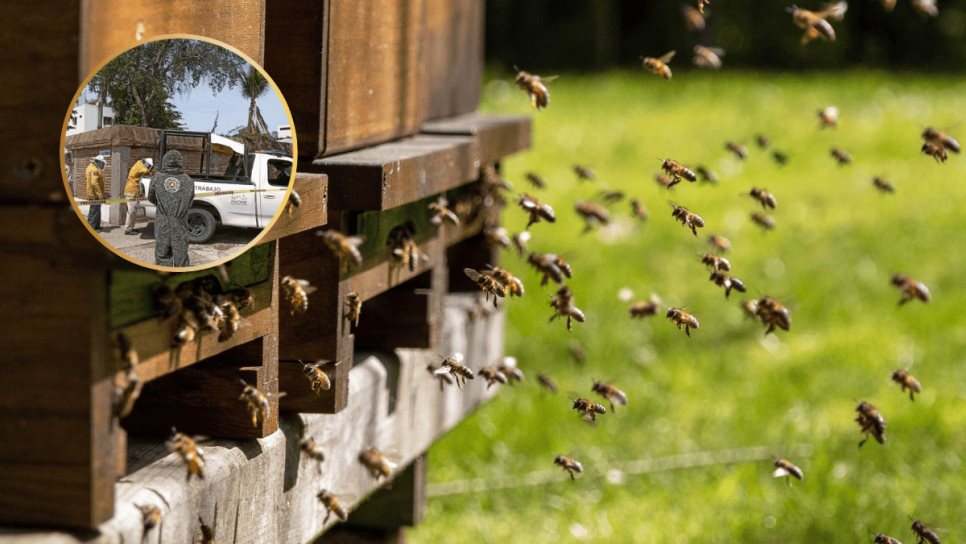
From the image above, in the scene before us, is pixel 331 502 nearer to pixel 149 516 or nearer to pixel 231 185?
pixel 149 516

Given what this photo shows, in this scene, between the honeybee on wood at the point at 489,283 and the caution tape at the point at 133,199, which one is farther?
the honeybee on wood at the point at 489,283

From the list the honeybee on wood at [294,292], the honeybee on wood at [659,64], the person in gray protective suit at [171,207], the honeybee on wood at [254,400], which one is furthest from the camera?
the honeybee on wood at [659,64]

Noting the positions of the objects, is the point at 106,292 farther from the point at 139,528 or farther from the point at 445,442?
the point at 445,442

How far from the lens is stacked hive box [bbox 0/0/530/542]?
1.43 m

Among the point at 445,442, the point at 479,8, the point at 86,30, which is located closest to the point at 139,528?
the point at 86,30

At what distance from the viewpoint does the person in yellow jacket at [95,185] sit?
1.43 m

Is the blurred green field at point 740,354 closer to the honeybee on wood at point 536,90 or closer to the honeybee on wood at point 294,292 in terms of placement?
the honeybee on wood at point 536,90

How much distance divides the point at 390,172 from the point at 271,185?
426mm

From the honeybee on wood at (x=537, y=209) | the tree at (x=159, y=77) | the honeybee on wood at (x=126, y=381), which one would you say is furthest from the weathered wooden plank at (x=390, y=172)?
the honeybee on wood at (x=126, y=381)

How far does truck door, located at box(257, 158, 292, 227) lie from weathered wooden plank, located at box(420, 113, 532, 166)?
106cm

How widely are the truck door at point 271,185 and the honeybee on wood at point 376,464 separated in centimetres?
78

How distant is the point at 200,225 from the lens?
157 centimetres

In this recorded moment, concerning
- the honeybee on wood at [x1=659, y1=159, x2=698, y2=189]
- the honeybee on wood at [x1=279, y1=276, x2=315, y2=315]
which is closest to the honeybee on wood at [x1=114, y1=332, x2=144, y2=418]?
the honeybee on wood at [x1=279, y1=276, x2=315, y2=315]

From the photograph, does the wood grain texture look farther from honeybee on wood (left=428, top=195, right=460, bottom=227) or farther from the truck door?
honeybee on wood (left=428, top=195, right=460, bottom=227)
